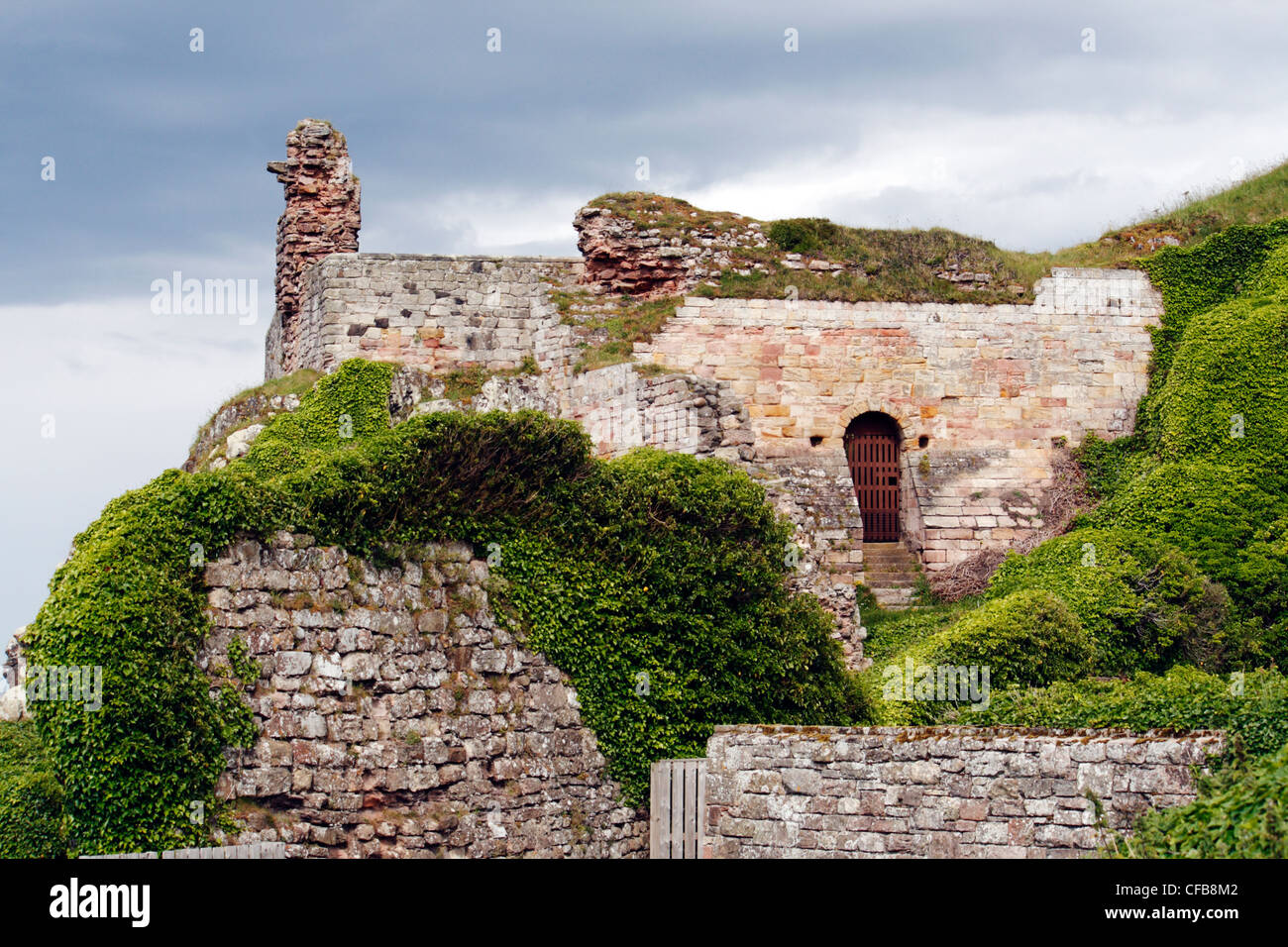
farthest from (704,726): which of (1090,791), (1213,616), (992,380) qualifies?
(992,380)

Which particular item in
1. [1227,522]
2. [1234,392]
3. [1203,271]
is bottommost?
[1227,522]

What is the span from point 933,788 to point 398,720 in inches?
181

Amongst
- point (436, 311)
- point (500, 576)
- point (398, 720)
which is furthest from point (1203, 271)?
point (398, 720)

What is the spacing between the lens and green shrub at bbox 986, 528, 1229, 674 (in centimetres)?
2098

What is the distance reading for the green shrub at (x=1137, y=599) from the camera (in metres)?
21.0

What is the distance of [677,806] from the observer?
1602 centimetres

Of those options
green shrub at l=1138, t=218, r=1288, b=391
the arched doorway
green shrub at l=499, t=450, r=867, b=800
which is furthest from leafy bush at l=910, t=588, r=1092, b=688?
green shrub at l=1138, t=218, r=1288, b=391

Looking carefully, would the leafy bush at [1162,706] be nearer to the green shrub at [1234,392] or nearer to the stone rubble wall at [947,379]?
the green shrub at [1234,392]

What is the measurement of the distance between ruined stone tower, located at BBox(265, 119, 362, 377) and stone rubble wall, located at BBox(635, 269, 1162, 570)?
5552mm

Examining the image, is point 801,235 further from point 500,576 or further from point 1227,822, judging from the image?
point 1227,822

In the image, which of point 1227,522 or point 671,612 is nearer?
point 671,612

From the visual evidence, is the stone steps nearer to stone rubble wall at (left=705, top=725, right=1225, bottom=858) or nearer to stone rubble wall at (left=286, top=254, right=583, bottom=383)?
stone rubble wall at (left=286, top=254, right=583, bottom=383)

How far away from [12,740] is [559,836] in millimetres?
5884

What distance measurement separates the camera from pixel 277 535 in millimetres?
A: 13859
